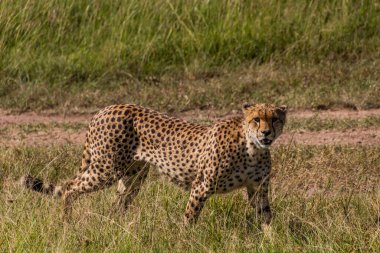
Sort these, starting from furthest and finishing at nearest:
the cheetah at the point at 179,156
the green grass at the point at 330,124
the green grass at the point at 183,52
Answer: the green grass at the point at 183,52 < the green grass at the point at 330,124 < the cheetah at the point at 179,156

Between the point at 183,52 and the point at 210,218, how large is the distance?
3.99 m

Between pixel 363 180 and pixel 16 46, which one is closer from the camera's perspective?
pixel 363 180

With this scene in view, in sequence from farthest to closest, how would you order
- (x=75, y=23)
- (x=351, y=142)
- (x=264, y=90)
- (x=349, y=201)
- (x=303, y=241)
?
(x=75, y=23) → (x=264, y=90) → (x=351, y=142) → (x=349, y=201) → (x=303, y=241)

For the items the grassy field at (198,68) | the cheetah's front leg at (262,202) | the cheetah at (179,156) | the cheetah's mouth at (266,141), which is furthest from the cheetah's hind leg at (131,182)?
the cheetah's mouth at (266,141)

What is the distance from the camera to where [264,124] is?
5.56 m

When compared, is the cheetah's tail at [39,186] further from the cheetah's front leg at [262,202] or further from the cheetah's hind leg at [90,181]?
the cheetah's front leg at [262,202]

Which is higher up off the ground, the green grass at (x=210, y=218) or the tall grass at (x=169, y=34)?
the green grass at (x=210, y=218)

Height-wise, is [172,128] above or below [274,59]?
above

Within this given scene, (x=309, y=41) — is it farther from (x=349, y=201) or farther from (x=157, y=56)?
(x=349, y=201)

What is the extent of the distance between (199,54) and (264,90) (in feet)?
2.56

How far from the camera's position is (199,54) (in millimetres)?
9477

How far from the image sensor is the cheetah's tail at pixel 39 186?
5918mm

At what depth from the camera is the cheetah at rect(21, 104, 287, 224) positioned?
18.7 ft

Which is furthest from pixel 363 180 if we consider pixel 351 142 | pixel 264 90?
pixel 264 90
